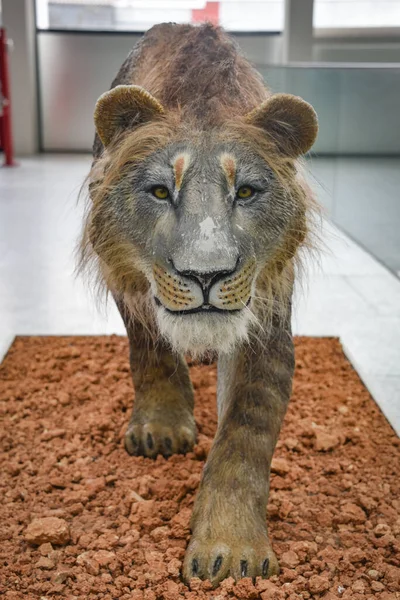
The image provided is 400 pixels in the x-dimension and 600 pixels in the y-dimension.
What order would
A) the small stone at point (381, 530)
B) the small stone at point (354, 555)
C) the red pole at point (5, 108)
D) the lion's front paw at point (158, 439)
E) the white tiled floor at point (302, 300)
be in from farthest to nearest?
1. the red pole at point (5, 108)
2. the white tiled floor at point (302, 300)
3. the lion's front paw at point (158, 439)
4. the small stone at point (381, 530)
5. the small stone at point (354, 555)

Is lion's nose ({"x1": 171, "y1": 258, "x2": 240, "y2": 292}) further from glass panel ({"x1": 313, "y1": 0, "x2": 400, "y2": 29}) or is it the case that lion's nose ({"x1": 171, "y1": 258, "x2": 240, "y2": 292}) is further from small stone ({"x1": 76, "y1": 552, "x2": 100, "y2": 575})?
glass panel ({"x1": 313, "y1": 0, "x2": 400, "y2": 29})

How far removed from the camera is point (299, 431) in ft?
11.2

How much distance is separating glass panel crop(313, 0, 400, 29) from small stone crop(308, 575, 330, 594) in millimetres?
3914

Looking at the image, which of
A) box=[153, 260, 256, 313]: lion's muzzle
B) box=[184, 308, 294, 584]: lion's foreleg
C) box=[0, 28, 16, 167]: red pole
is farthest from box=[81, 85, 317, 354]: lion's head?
box=[0, 28, 16, 167]: red pole

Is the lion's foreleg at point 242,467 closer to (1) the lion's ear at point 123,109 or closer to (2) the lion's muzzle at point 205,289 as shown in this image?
(2) the lion's muzzle at point 205,289

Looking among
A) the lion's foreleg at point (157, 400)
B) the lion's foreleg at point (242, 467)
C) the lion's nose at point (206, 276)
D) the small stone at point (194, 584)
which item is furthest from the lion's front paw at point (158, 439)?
the lion's nose at point (206, 276)

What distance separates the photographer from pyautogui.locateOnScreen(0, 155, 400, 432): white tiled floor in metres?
4.30

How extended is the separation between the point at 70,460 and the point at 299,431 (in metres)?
0.95

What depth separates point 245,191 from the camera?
7.59 ft

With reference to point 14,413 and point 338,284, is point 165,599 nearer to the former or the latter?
point 14,413

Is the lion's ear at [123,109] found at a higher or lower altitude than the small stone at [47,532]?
higher

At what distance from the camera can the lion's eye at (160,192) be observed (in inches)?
91.0

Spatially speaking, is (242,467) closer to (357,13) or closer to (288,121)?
(288,121)

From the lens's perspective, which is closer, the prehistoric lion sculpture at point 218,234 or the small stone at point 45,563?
the prehistoric lion sculpture at point 218,234
